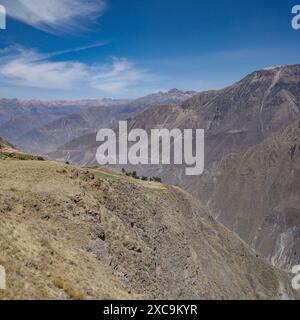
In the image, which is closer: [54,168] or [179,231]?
[54,168]

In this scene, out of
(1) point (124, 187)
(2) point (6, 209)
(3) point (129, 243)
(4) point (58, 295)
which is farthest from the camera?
(1) point (124, 187)

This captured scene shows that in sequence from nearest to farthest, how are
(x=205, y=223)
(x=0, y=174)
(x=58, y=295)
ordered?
1. (x=58, y=295)
2. (x=0, y=174)
3. (x=205, y=223)

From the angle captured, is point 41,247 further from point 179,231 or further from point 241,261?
point 241,261

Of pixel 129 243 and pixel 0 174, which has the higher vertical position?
pixel 0 174

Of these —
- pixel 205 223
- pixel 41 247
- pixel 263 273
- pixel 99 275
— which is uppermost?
pixel 41 247
